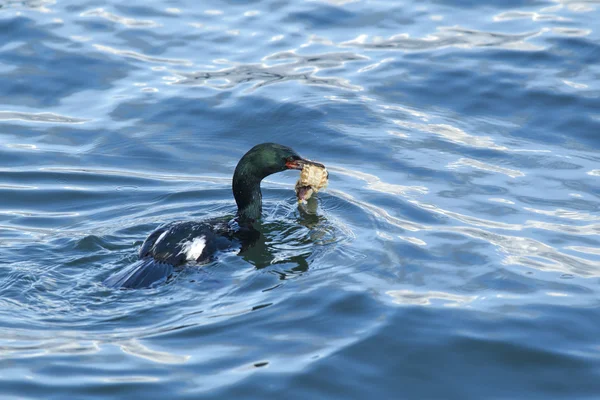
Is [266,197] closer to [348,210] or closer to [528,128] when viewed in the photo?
[348,210]

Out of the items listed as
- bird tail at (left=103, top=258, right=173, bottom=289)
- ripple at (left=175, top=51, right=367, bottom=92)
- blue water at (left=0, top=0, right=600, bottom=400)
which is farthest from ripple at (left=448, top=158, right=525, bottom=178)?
bird tail at (left=103, top=258, right=173, bottom=289)

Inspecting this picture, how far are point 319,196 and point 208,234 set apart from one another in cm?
168

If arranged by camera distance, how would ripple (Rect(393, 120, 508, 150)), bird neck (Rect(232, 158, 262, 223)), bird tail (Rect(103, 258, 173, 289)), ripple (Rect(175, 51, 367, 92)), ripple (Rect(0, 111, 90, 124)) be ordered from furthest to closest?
1. ripple (Rect(175, 51, 367, 92))
2. ripple (Rect(0, 111, 90, 124))
3. ripple (Rect(393, 120, 508, 150))
4. bird neck (Rect(232, 158, 262, 223))
5. bird tail (Rect(103, 258, 173, 289))

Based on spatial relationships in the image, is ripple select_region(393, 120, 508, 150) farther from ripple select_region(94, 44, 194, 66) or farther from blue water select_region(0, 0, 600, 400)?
ripple select_region(94, 44, 194, 66)

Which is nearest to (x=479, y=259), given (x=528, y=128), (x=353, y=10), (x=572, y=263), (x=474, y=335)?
(x=572, y=263)

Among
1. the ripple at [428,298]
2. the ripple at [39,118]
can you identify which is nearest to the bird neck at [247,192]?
the ripple at [428,298]

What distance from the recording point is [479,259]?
26.6 ft

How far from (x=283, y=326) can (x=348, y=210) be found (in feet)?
8.75

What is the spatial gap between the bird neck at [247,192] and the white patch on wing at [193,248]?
1.00 m

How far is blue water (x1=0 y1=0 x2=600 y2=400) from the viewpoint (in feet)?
20.9

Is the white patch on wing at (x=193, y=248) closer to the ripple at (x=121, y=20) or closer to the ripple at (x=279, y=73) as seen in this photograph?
the ripple at (x=279, y=73)

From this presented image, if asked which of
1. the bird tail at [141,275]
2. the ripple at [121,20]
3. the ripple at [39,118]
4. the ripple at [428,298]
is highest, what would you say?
the ripple at [121,20]

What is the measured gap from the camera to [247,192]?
29.9 feet

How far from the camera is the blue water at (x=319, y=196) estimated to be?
20.9ft
